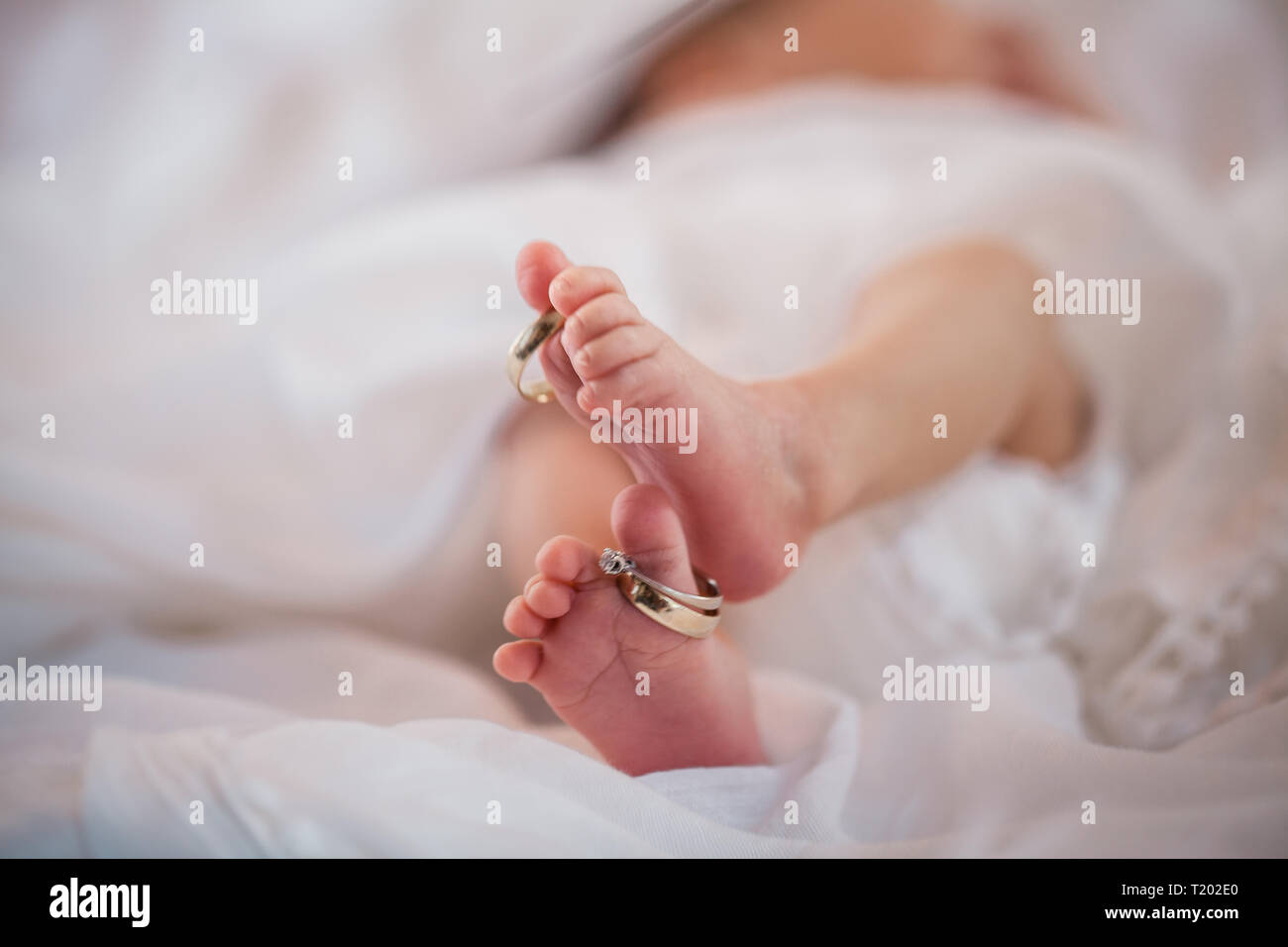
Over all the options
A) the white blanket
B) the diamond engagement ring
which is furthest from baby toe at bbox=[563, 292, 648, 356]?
the white blanket

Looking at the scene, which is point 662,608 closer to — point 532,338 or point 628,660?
point 628,660

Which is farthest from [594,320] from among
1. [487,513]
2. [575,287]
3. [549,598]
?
Answer: [487,513]

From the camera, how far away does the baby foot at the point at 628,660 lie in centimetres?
49

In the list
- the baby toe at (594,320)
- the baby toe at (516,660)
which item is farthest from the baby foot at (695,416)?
the baby toe at (516,660)

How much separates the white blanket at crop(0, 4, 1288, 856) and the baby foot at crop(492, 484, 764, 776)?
3cm

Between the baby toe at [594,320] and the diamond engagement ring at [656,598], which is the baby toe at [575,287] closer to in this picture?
the baby toe at [594,320]

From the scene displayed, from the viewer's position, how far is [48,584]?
2.36 ft

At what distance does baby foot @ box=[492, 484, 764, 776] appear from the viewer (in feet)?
1.60

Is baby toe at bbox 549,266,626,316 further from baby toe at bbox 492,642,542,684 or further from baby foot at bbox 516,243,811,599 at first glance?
baby toe at bbox 492,642,542,684

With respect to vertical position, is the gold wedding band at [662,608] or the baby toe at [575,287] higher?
the baby toe at [575,287]

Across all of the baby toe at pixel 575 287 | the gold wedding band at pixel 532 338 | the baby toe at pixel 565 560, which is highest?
the baby toe at pixel 575 287

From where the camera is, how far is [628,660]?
506mm

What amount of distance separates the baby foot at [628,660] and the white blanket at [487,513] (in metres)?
0.03
